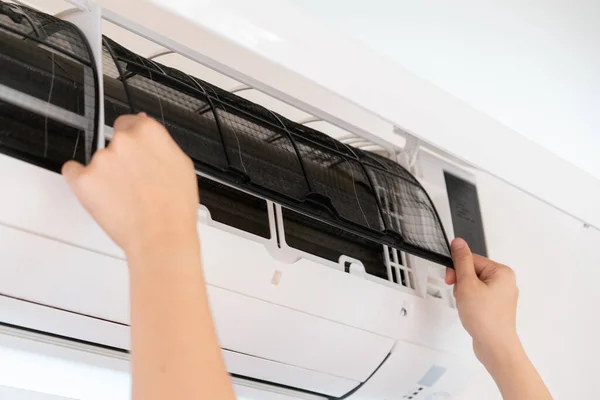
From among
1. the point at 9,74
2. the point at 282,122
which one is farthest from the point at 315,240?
the point at 9,74

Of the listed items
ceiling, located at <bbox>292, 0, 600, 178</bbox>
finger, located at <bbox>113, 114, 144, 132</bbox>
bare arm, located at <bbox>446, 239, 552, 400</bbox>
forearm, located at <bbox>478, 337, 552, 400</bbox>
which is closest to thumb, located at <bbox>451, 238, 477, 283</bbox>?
bare arm, located at <bbox>446, 239, 552, 400</bbox>

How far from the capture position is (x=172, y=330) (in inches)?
23.8

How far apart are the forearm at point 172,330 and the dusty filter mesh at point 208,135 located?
16cm

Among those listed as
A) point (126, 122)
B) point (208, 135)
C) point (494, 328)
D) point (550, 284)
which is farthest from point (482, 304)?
point (550, 284)

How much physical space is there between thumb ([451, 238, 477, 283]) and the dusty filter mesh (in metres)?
0.03

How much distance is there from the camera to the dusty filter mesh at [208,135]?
0.73m

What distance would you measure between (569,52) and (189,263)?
92 centimetres

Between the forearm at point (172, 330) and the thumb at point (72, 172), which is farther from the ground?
the thumb at point (72, 172)

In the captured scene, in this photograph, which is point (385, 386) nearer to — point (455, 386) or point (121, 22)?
point (455, 386)

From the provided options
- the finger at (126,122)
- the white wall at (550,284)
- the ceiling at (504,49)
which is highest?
the ceiling at (504,49)

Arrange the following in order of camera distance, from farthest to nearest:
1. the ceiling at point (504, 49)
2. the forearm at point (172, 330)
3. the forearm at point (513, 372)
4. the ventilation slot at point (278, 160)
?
the ceiling at point (504, 49) → the forearm at point (513, 372) → the ventilation slot at point (278, 160) → the forearm at point (172, 330)

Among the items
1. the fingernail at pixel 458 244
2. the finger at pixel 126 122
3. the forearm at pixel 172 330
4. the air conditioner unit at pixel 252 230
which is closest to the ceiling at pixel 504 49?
the air conditioner unit at pixel 252 230

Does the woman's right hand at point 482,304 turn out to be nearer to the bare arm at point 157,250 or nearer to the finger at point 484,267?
the finger at point 484,267

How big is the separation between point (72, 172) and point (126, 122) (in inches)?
3.0
